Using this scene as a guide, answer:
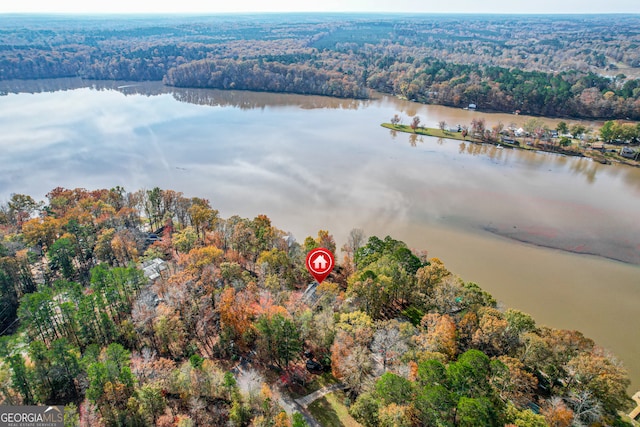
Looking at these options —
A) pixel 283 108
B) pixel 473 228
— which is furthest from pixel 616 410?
pixel 283 108

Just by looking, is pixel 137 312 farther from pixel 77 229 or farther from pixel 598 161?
pixel 598 161

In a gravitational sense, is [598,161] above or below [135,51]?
below

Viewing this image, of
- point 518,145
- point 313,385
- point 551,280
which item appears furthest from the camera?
point 518,145

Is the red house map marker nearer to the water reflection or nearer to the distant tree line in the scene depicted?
the water reflection

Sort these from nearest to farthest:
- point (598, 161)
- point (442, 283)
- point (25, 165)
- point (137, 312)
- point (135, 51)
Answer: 1. point (137, 312)
2. point (442, 283)
3. point (25, 165)
4. point (598, 161)
5. point (135, 51)

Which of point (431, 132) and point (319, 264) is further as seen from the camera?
point (431, 132)

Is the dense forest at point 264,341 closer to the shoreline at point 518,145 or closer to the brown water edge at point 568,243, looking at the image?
the brown water edge at point 568,243

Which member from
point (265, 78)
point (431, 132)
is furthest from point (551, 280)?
point (265, 78)

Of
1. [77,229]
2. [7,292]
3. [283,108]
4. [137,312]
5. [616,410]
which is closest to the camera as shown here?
[616,410]

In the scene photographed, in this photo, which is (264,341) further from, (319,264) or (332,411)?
(319,264)
